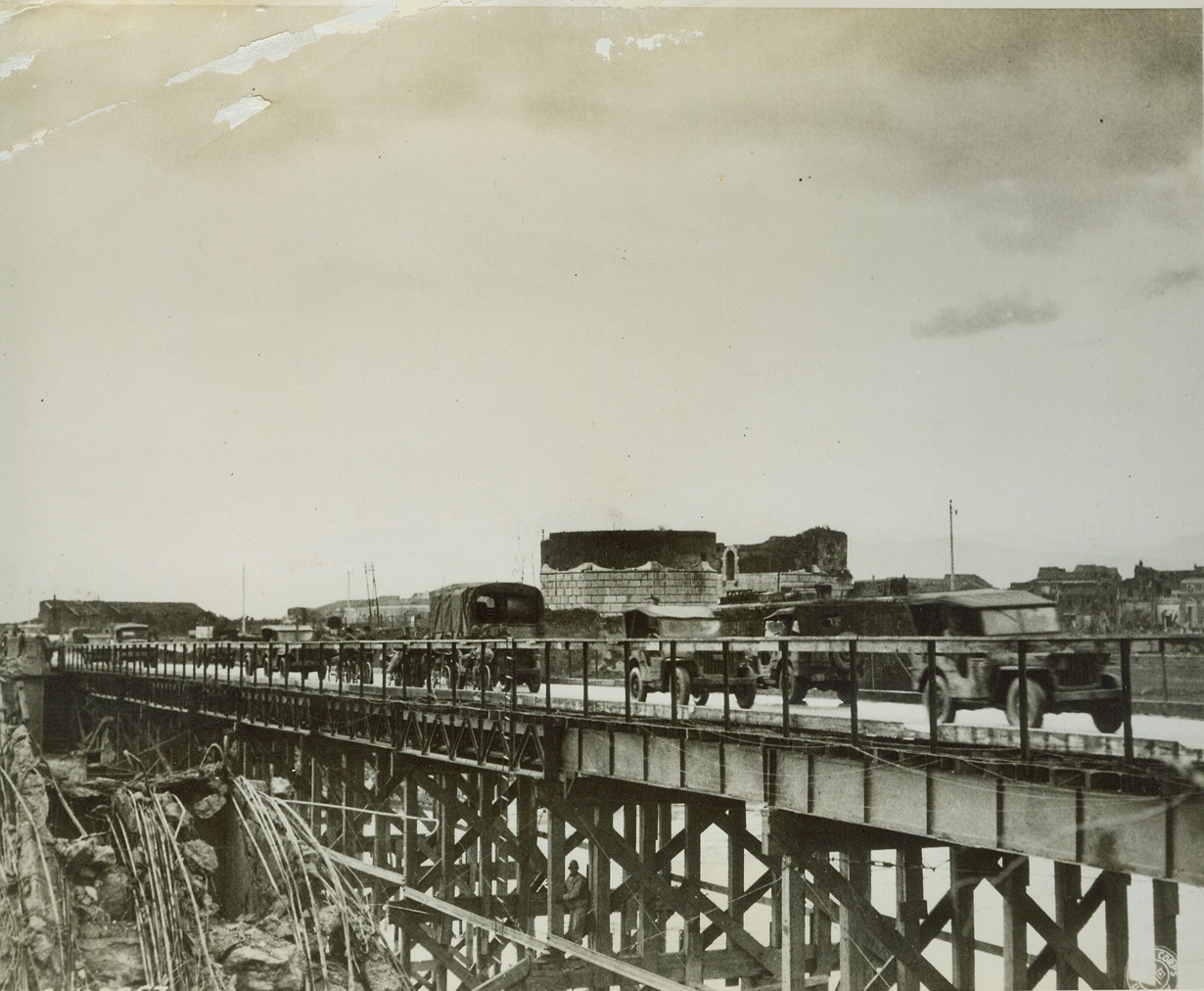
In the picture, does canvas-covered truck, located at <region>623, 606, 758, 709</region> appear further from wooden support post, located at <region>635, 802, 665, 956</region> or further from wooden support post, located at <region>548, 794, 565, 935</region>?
wooden support post, located at <region>548, 794, 565, 935</region>

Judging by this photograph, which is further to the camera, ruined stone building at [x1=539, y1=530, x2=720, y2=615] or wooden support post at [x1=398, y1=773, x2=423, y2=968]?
ruined stone building at [x1=539, y1=530, x2=720, y2=615]

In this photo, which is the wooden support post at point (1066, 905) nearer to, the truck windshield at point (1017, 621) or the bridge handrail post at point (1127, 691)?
the bridge handrail post at point (1127, 691)

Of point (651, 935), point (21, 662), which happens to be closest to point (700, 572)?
point (21, 662)

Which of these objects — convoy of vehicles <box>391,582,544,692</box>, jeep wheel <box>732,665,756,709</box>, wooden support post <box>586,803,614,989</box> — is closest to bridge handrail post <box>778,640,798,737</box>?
jeep wheel <box>732,665,756,709</box>

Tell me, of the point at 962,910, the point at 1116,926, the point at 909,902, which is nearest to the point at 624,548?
the point at 909,902

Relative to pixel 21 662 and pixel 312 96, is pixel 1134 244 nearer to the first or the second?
pixel 312 96

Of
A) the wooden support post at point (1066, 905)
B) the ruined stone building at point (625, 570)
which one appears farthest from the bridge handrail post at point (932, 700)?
the ruined stone building at point (625, 570)

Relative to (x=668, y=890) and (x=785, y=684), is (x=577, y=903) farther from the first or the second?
(x=785, y=684)
